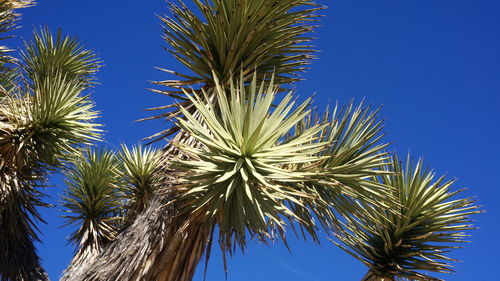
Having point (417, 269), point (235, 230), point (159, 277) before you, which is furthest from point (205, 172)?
point (417, 269)

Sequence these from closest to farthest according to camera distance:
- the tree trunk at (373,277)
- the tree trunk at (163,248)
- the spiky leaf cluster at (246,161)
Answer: the spiky leaf cluster at (246,161) → the tree trunk at (163,248) → the tree trunk at (373,277)

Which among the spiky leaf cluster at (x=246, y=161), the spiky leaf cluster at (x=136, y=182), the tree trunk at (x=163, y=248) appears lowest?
the tree trunk at (x=163, y=248)

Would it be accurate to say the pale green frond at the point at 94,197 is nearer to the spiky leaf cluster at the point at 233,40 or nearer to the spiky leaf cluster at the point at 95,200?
the spiky leaf cluster at the point at 95,200

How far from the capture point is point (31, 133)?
651 centimetres

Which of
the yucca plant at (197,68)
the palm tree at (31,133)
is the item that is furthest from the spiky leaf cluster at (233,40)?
the palm tree at (31,133)

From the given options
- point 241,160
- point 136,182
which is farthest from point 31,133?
point 241,160

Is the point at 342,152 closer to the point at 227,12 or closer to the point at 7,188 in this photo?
the point at 227,12

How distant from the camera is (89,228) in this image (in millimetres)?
8195

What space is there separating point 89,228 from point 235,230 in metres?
4.62

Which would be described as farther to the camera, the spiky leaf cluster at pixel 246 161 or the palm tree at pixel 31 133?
the palm tree at pixel 31 133

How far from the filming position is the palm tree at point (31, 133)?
654 centimetres

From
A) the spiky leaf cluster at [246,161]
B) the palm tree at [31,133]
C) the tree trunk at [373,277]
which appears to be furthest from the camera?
the palm tree at [31,133]

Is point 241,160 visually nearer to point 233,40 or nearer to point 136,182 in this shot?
point 233,40

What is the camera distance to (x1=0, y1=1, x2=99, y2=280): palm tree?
6.54m
